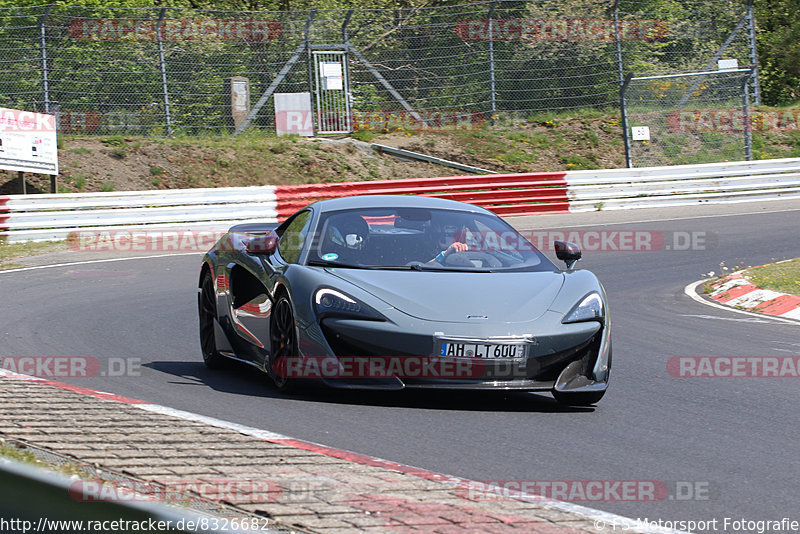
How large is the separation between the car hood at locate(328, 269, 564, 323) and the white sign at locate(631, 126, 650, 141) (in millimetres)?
19027

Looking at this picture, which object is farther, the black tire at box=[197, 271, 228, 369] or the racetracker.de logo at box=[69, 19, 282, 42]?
the racetracker.de logo at box=[69, 19, 282, 42]

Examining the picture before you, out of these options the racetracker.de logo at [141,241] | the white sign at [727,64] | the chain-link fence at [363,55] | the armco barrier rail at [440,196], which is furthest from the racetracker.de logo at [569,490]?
the white sign at [727,64]

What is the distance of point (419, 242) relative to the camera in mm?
7242

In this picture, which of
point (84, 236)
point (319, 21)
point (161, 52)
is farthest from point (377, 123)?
point (84, 236)

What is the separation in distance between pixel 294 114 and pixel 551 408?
20836 mm

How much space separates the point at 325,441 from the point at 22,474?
285 centimetres

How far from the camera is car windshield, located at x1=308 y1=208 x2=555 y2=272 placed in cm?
702

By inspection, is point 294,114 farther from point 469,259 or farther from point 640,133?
point 469,259

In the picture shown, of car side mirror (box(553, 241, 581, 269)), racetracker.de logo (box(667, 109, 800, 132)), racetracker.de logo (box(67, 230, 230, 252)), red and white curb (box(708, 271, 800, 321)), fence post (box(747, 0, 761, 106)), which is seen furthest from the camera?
fence post (box(747, 0, 761, 106))

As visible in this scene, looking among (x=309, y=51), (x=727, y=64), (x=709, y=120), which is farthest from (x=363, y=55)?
(x=727, y=64)

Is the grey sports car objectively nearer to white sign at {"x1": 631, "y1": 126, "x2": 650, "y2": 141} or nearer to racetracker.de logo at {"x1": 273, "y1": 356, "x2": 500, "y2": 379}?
racetracker.de logo at {"x1": 273, "y1": 356, "x2": 500, "y2": 379}

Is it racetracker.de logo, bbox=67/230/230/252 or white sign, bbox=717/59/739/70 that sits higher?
white sign, bbox=717/59/739/70

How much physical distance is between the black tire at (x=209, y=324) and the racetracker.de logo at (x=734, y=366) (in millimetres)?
3354

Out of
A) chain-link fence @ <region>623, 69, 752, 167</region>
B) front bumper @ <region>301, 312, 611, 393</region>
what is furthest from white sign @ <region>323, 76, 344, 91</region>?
front bumper @ <region>301, 312, 611, 393</region>
